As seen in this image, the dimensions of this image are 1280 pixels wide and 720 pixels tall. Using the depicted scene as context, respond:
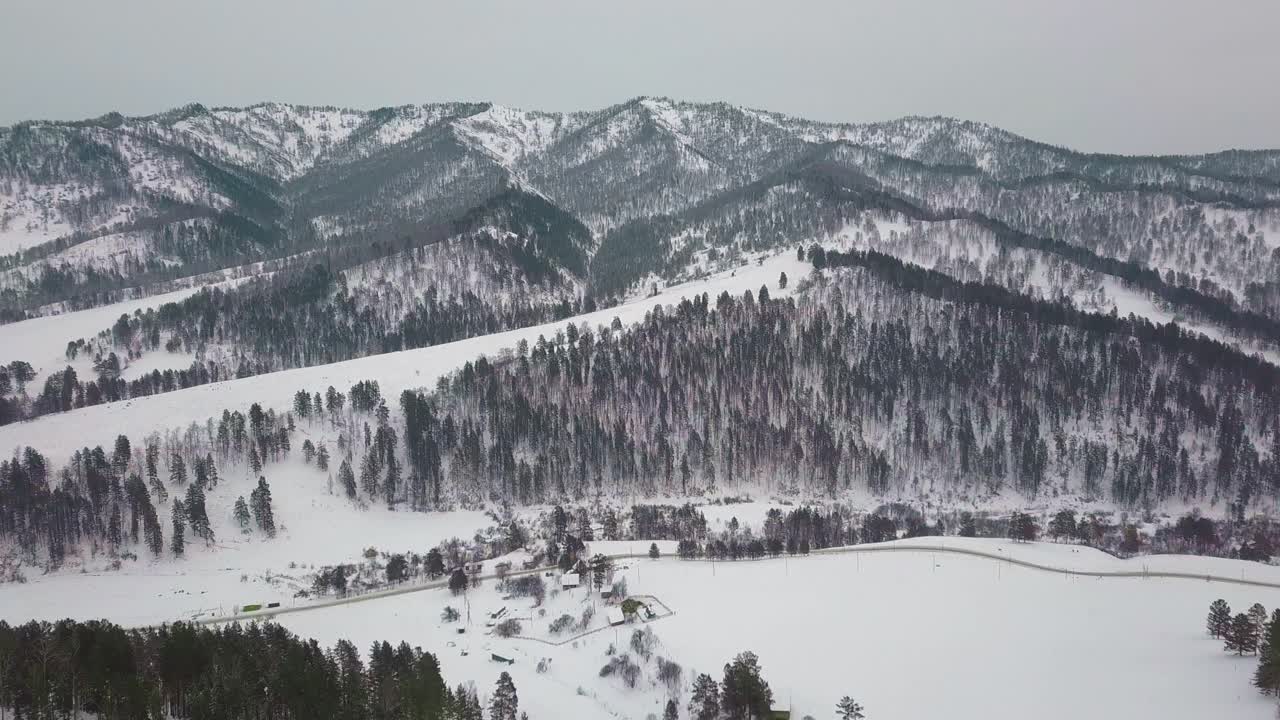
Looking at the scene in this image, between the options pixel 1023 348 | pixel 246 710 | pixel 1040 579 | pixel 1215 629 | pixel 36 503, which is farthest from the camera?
pixel 1023 348

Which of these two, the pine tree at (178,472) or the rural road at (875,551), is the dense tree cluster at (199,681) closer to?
the rural road at (875,551)

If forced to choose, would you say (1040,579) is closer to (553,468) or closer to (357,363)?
(553,468)

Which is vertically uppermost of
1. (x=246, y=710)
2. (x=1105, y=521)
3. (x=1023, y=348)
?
(x=1023, y=348)

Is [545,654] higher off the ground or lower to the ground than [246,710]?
lower

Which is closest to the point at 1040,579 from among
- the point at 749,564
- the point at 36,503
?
the point at 749,564

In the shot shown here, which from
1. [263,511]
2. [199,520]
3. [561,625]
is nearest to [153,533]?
[199,520]

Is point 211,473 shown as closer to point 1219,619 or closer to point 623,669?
point 623,669
